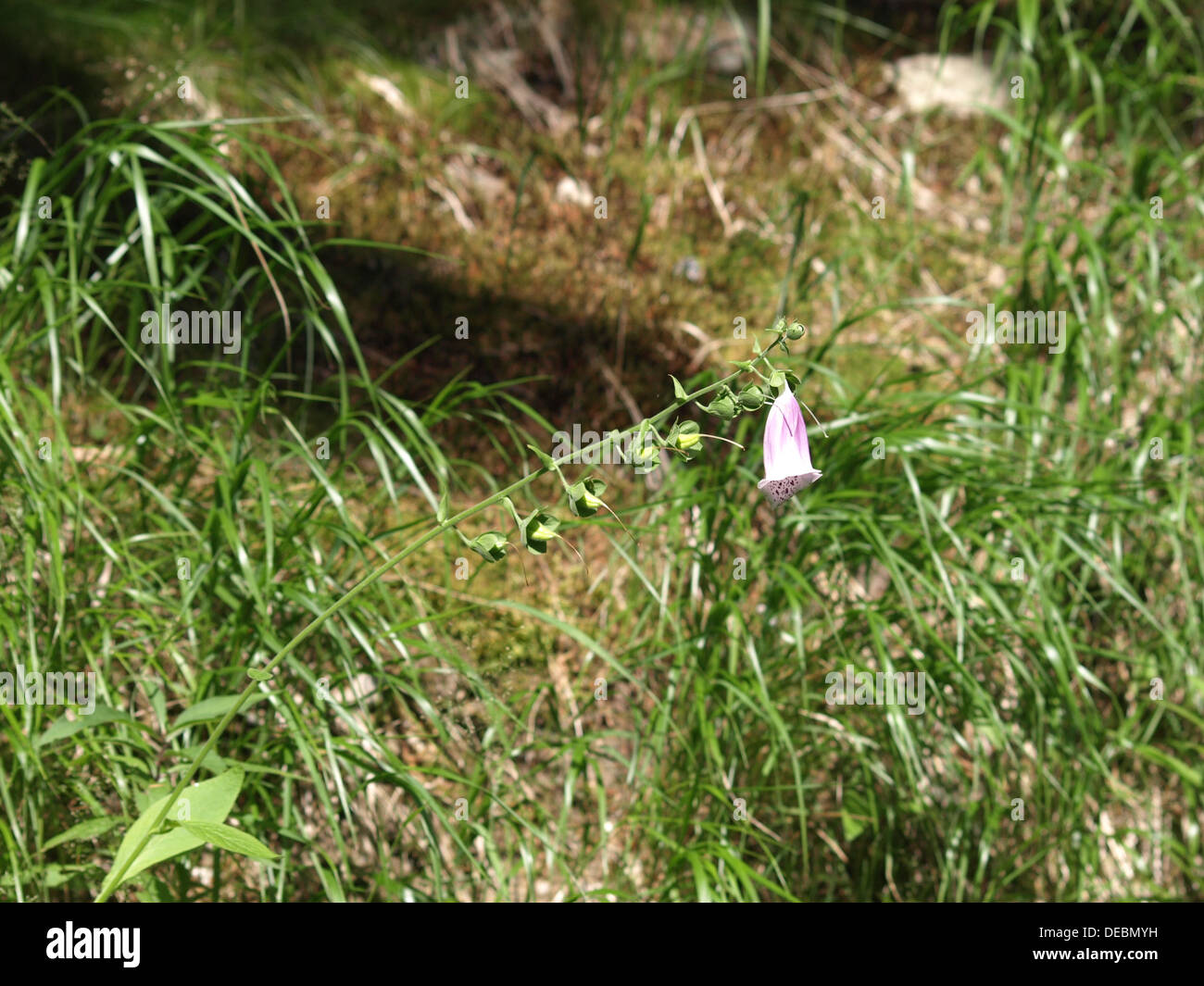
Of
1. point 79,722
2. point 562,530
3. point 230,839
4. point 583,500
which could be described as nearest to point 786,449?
point 583,500

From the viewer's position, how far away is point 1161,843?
273cm

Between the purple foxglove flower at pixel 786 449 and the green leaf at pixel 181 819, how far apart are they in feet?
2.78

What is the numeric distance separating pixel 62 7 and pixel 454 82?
120cm

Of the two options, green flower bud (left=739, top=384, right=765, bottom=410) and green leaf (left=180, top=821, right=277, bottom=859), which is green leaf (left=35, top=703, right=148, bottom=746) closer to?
green leaf (left=180, top=821, right=277, bottom=859)

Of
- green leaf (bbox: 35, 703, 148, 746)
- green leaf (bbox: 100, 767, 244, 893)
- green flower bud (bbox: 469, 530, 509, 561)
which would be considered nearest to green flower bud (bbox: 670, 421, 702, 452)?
green flower bud (bbox: 469, 530, 509, 561)

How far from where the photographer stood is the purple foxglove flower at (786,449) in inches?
48.2

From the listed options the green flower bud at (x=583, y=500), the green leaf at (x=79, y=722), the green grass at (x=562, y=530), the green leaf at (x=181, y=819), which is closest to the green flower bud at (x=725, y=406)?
the green flower bud at (x=583, y=500)

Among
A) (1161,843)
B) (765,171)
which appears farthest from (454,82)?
(1161,843)

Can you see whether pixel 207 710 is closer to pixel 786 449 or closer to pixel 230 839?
pixel 230 839

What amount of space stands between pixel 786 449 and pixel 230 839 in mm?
852

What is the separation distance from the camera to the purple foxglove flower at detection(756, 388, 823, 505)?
48.2 inches

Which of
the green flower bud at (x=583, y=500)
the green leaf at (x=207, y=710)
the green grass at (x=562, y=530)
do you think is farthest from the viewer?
the green grass at (x=562, y=530)

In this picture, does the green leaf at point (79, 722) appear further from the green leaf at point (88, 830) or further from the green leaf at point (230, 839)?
the green leaf at point (230, 839)

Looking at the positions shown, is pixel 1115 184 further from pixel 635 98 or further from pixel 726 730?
pixel 726 730
